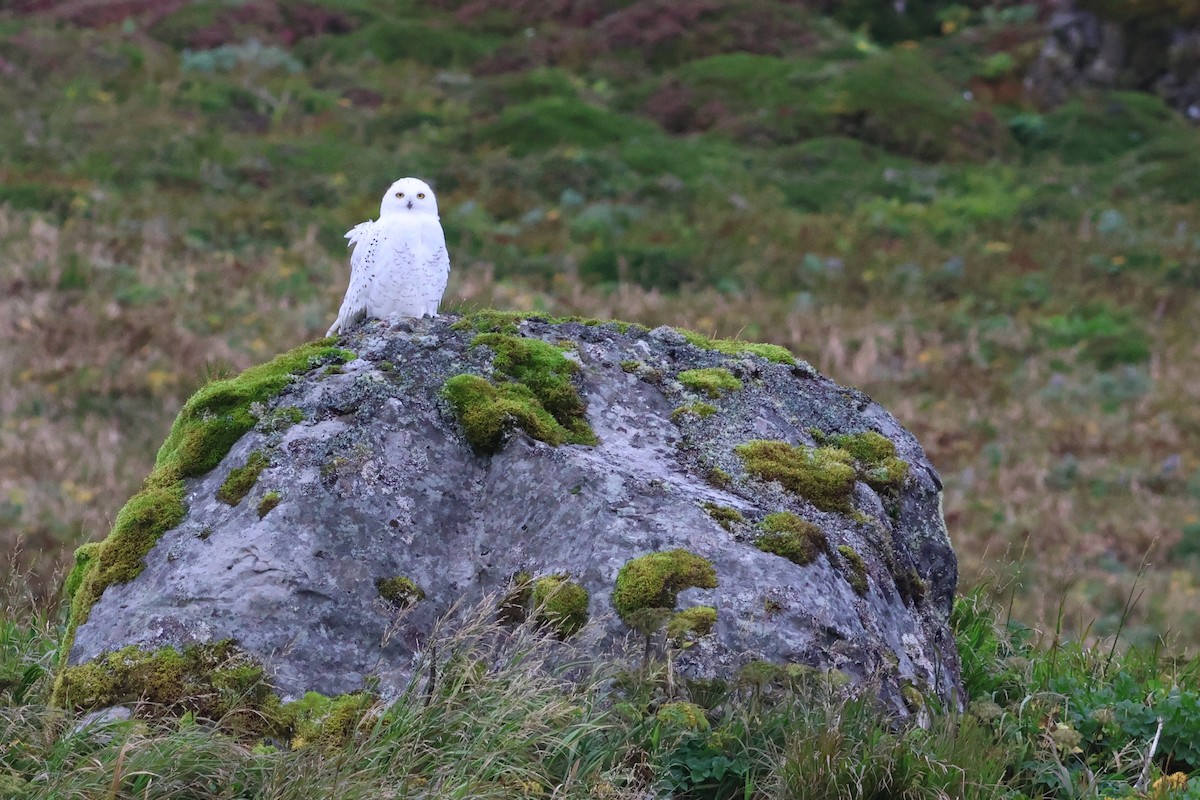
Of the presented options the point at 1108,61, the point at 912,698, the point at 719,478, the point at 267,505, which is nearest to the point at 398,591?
the point at 267,505

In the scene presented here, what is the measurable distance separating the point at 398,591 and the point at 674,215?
55.2 ft

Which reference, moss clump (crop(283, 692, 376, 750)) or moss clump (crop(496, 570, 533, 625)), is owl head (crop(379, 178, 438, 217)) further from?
moss clump (crop(283, 692, 376, 750))

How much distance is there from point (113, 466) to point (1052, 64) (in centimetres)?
2387

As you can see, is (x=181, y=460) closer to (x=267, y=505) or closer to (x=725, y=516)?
(x=267, y=505)

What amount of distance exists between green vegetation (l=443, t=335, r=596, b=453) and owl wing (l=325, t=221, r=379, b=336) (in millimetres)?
832

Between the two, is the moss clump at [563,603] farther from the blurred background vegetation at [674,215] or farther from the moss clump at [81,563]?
the blurred background vegetation at [674,215]

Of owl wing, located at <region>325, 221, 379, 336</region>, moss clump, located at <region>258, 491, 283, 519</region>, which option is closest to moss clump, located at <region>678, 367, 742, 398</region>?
owl wing, located at <region>325, 221, 379, 336</region>

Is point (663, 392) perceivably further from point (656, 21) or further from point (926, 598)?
point (656, 21)

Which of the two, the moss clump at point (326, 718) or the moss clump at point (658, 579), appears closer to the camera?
the moss clump at point (326, 718)

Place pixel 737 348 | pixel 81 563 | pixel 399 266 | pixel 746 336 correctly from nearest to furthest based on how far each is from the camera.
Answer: pixel 81 563 < pixel 737 348 < pixel 399 266 < pixel 746 336

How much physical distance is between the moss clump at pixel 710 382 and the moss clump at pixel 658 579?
98cm

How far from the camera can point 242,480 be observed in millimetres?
4191

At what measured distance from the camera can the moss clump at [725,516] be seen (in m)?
4.21

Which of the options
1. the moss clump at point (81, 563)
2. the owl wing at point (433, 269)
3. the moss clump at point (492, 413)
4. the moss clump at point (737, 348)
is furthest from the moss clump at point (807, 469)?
the moss clump at point (81, 563)
